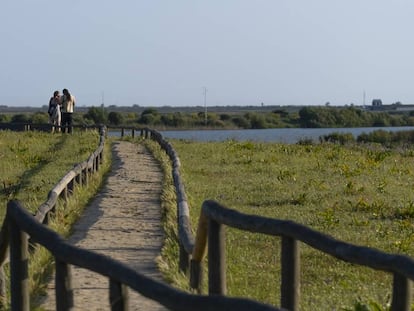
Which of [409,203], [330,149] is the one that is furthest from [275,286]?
[330,149]

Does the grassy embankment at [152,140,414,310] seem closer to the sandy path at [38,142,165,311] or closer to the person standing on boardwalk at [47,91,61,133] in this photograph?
the sandy path at [38,142,165,311]

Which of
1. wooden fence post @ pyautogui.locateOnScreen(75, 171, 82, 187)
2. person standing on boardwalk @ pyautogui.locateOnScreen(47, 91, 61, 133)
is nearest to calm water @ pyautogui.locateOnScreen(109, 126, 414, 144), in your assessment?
person standing on boardwalk @ pyautogui.locateOnScreen(47, 91, 61, 133)

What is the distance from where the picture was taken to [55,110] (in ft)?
110

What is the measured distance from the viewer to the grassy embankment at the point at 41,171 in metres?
11.1

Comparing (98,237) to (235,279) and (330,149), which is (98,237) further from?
(330,149)

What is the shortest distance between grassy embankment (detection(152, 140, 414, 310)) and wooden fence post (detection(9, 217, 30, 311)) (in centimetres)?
178

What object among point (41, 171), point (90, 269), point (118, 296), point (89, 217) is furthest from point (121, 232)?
point (41, 171)

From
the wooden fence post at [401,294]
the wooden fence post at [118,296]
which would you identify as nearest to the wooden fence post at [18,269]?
the wooden fence post at [118,296]

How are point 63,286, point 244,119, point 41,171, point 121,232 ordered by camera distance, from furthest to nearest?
point 244,119
point 41,171
point 121,232
point 63,286

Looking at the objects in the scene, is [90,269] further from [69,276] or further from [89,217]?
[89,217]

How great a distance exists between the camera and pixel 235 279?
381 inches

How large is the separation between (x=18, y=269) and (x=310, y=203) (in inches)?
387

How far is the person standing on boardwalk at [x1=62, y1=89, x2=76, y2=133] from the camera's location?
1254 inches

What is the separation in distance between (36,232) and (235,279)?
12.6 ft
